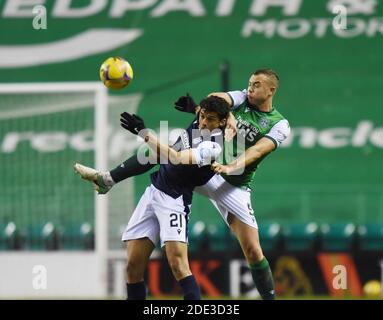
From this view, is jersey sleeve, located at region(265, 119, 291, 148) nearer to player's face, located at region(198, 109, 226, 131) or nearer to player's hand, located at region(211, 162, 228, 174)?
player's face, located at region(198, 109, 226, 131)

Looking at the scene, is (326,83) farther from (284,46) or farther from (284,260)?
(284,260)

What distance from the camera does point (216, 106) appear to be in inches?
364

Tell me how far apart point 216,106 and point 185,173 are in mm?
734

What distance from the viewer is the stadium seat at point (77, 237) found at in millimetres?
15359

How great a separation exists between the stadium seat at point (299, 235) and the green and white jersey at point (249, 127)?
6930mm

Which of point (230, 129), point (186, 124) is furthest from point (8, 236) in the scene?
point (230, 129)

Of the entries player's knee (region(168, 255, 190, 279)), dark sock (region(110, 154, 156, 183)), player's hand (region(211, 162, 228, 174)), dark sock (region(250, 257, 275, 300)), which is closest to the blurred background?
dark sock (region(250, 257, 275, 300))

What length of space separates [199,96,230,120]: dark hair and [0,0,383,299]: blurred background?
19.9ft

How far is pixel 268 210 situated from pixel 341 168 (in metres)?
1.68

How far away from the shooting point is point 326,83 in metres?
18.7

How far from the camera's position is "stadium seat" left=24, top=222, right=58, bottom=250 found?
15258mm

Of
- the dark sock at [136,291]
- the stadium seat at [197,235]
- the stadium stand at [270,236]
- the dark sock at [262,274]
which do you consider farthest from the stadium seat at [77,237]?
the dark sock at [136,291]

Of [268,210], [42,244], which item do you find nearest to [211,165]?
[42,244]

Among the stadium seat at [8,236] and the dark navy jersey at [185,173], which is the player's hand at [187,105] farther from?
the stadium seat at [8,236]
